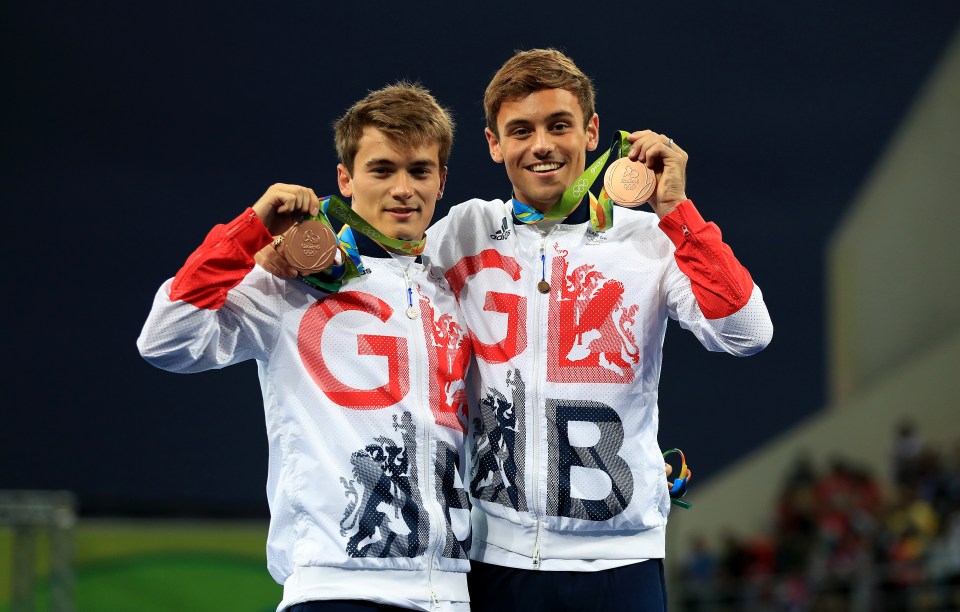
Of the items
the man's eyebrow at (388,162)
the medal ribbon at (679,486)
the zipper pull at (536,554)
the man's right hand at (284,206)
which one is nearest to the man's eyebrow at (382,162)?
the man's eyebrow at (388,162)

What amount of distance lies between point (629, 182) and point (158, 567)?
206 inches

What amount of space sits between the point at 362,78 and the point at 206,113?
1.67m

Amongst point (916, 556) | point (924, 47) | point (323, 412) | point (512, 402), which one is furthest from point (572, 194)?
point (924, 47)

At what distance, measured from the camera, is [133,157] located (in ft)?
34.8

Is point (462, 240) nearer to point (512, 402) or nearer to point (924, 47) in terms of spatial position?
point (512, 402)

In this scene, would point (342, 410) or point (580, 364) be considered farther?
point (580, 364)

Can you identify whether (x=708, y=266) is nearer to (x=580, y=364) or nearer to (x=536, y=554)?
(x=580, y=364)

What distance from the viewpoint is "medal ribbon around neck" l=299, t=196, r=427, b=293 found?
2570 mm

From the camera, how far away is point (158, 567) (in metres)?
7.05

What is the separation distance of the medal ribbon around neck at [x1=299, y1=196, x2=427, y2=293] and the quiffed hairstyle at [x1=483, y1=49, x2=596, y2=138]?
0.47m

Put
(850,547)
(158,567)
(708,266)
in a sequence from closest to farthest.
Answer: (708,266) < (158,567) < (850,547)

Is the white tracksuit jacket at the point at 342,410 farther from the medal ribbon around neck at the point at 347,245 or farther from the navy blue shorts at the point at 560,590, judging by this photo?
the navy blue shorts at the point at 560,590

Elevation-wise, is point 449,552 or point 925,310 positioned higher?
point 925,310

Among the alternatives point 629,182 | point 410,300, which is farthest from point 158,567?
point 629,182
